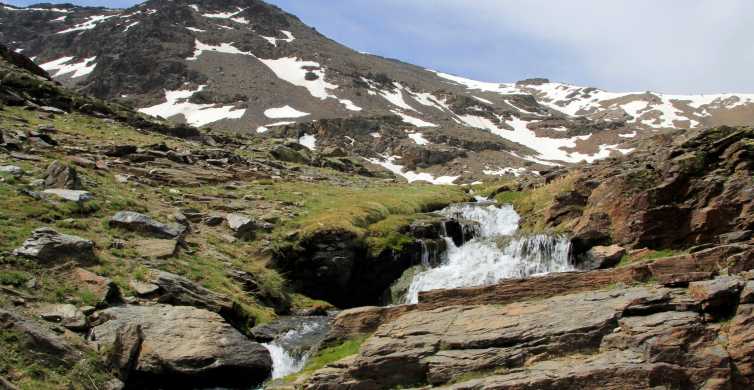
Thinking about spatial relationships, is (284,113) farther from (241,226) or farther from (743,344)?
(743,344)

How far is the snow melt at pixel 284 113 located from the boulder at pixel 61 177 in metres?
111

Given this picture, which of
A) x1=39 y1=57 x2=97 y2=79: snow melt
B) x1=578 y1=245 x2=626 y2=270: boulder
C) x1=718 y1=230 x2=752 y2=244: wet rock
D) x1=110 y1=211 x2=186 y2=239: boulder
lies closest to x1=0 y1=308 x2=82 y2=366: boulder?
x1=110 y1=211 x2=186 y2=239: boulder

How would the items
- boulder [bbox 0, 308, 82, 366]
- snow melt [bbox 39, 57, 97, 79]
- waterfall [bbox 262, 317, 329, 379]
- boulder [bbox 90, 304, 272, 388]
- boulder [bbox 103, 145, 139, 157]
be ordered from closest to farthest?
1. boulder [bbox 0, 308, 82, 366]
2. boulder [bbox 90, 304, 272, 388]
3. waterfall [bbox 262, 317, 329, 379]
4. boulder [bbox 103, 145, 139, 157]
5. snow melt [bbox 39, 57, 97, 79]

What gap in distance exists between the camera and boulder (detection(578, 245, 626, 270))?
84.5 ft

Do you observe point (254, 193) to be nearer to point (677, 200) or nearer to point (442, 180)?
point (677, 200)

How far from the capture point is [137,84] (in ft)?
517

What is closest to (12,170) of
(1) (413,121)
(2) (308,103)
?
(2) (308,103)

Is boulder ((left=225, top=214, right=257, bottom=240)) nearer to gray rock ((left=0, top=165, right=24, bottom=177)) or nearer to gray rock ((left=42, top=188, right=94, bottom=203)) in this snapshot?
gray rock ((left=42, top=188, right=94, bottom=203))

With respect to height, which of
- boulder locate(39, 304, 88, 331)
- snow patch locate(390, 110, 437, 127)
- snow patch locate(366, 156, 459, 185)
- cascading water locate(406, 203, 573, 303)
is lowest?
snow patch locate(366, 156, 459, 185)

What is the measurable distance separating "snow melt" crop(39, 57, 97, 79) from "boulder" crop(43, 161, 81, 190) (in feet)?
545

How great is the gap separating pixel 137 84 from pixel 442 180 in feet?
312

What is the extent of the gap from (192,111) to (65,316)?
425 ft

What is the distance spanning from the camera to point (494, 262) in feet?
103

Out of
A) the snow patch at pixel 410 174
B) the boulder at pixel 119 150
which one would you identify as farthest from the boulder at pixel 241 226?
the snow patch at pixel 410 174
